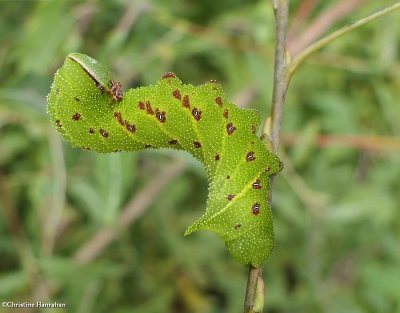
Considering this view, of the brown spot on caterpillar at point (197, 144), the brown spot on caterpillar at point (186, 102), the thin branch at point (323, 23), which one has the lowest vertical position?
the brown spot on caterpillar at point (197, 144)

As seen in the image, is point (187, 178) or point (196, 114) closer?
point (196, 114)

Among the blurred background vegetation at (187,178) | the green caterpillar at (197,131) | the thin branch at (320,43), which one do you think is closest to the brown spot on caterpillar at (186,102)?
the green caterpillar at (197,131)

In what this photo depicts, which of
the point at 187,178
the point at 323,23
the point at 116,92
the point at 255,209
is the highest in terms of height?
the point at 323,23

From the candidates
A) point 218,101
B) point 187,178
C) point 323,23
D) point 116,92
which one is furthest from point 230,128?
point 187,178

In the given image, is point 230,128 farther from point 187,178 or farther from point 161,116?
point 187,178

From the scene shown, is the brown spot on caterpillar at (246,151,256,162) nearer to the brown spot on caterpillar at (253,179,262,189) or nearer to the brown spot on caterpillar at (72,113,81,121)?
the brown spot on caterpillar at (253,179,262,189)

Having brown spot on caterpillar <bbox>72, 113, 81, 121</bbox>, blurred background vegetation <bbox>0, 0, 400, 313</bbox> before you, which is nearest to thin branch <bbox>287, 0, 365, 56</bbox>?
blurred background vegetation <bbox>0, 0, 400, 313</bbox>

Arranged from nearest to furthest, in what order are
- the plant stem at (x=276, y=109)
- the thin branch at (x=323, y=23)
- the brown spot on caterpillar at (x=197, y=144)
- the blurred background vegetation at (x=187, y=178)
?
the plant stem at (x=276, y=109), the brown spot on caterpillar at (x=197, y=144), the blurred background vegetation at (x=187, y=178), the thin branch at (x=323, y=23)

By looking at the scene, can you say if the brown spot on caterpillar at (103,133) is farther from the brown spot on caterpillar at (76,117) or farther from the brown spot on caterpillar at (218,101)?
the brown spot on caterpillar at (218,101)
